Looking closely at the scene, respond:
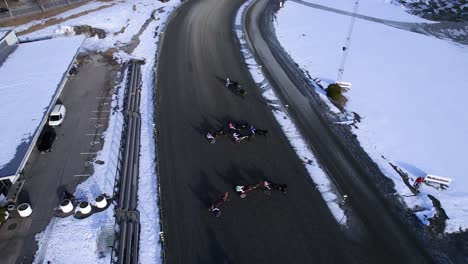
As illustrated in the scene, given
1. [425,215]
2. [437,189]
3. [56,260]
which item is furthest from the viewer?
[437,189]

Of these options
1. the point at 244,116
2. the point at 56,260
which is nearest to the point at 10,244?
the point at 56,260

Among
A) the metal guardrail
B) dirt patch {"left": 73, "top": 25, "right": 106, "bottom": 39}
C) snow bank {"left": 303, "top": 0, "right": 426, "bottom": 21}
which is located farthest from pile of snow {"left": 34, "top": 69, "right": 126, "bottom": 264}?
snow bank {"left": 303, "top": 0, "right": 426, "bottom": 21}

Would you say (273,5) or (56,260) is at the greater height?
(273,5)

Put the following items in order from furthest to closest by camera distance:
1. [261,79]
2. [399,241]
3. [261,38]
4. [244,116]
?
[261,38] < [261,79] < [244,116] < [399,241]

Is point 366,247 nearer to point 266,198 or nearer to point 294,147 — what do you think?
point 266,198

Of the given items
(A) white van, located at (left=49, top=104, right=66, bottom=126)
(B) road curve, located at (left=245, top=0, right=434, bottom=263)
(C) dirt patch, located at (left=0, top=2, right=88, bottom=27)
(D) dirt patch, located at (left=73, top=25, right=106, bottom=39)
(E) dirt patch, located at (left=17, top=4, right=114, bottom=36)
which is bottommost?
(B) road curve, located at (left=245, top=0, right=434, bottom=263)

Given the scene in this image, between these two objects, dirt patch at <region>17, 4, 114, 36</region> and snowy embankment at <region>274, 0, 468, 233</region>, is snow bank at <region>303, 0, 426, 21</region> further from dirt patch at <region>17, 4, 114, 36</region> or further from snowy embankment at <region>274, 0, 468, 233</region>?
dirt patch at <region>17, 4, 114, 36</region>

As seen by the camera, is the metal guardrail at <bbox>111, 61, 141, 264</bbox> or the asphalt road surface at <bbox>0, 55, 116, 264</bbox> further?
the asphalt road surface at <bbox>0, 55, 116, 264</bbox>
